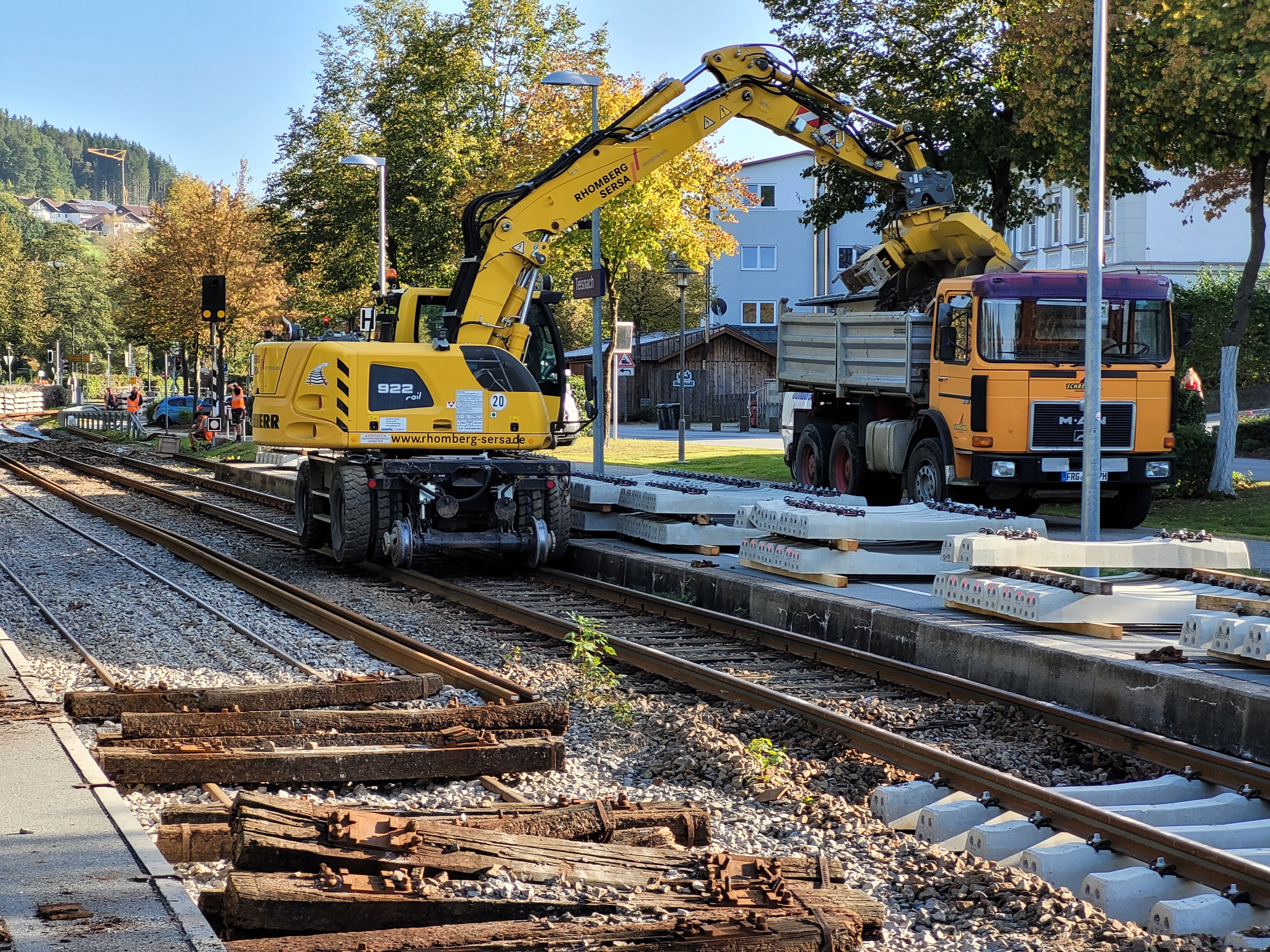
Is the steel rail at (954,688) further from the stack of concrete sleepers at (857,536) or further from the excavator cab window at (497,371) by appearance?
the excavator cab window at (497,371)

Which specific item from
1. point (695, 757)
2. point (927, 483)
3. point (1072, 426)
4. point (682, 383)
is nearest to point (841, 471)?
point (927, 483)

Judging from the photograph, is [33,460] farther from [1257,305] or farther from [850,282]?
[1257,305]

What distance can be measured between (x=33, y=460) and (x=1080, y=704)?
3346 centimetres

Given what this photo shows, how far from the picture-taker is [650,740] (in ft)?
28.9

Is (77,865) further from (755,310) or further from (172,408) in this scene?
(755,310)

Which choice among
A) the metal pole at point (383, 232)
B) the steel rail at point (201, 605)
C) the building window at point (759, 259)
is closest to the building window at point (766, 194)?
the building window at point (759, 259)

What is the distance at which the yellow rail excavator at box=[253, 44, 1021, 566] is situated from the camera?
15.7 meters

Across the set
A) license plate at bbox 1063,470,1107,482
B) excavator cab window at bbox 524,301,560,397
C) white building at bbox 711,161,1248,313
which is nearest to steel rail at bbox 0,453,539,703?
excavator cab window at bbox 524,301,560,397

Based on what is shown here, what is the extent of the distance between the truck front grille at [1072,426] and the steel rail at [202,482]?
36.5 feet

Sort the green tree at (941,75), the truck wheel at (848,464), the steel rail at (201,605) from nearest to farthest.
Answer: the steel rail at (201,605)
the truck wheel at (848,464)
the green tree at (941,75)

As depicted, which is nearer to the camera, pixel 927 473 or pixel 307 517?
pixel 307 517

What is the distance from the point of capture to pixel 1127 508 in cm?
1870

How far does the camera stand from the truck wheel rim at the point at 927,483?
18.8 metres

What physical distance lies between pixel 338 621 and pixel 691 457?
2117 cm
